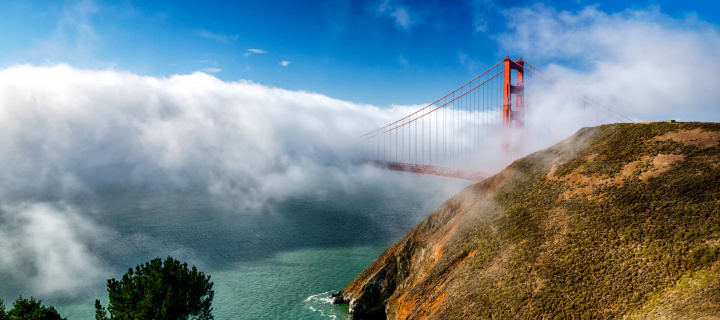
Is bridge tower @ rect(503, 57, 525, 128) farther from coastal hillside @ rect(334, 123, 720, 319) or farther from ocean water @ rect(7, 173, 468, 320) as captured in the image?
ocean water @ rect(7, 173, 468, 320)

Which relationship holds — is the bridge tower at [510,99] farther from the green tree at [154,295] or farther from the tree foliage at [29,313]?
the tree foliage at [29,313]

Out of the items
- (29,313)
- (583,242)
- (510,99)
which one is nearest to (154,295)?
(29,313)

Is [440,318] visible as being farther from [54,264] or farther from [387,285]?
[54,264]

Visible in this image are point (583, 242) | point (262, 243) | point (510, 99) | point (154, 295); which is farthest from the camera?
point (262, 243)

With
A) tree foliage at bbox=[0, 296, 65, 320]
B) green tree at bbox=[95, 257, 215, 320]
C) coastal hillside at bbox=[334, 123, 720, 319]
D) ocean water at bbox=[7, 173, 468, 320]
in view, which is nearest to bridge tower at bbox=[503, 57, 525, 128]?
coastal hillside at bbox=[334, 123, 720, 319]

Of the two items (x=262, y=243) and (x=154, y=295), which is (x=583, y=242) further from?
(x=262, y=243)

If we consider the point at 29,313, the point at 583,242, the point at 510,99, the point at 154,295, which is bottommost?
the point at 29,313
